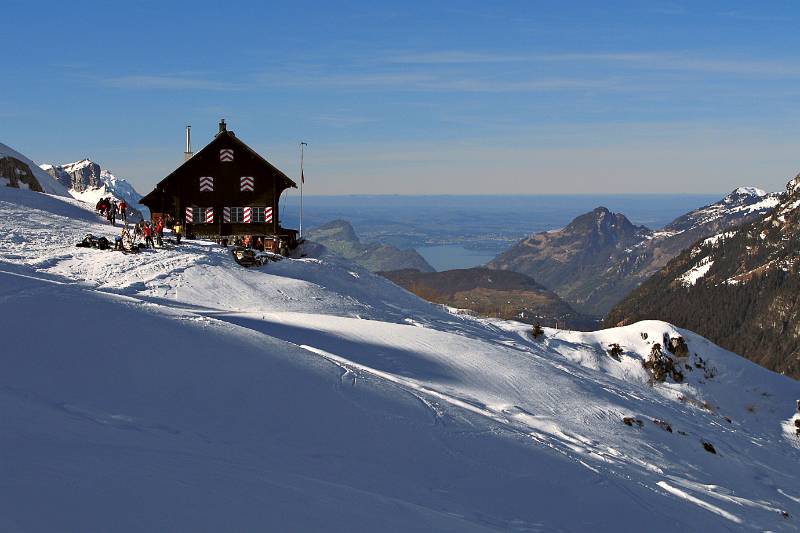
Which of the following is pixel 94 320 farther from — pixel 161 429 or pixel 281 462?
pixel 281 462

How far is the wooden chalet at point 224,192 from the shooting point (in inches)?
2127

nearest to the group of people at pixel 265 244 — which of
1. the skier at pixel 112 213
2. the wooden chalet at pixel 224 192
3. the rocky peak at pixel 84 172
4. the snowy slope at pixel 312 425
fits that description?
the wooden chalet at pixel 224 192

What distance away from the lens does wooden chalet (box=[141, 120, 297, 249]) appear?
5403cm

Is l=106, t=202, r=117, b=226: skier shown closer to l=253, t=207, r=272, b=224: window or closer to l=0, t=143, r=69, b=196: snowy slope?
l=253, t=207, r=272, b=224: window

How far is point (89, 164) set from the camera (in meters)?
176

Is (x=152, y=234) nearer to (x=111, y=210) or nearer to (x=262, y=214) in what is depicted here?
(x=111, y=210)

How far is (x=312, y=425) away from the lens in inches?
635

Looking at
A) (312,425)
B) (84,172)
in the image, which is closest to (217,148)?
(312,425)

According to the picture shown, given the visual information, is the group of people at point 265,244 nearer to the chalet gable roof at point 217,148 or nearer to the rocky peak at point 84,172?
the chalet gable roof at point 217,148

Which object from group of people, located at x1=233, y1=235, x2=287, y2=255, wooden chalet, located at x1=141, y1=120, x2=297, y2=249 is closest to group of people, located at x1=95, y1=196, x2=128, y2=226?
wooden chalet, located at x1=141, y1=120, x2=297, y2=249

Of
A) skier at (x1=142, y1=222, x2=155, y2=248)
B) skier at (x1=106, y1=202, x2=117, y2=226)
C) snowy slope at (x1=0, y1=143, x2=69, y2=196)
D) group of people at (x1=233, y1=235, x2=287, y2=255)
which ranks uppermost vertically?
snowy slope at (x1=0, y1=143, x2=69, y2=196)

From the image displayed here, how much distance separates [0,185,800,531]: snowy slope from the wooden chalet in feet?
59.8

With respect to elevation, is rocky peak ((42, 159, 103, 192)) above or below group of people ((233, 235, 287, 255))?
above

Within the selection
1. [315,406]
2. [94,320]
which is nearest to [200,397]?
[315,406]
